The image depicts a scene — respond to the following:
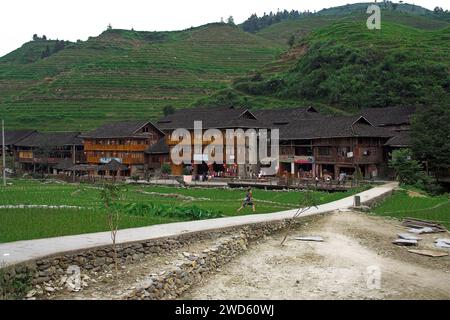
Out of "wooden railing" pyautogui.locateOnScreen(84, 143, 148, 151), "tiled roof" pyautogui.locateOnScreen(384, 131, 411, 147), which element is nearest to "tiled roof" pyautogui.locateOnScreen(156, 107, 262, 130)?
"wooden railing" pyautogui.locateOnScreen(84, 143, 148, 151)

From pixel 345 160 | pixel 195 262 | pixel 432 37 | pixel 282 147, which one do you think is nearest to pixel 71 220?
pixel 195 262

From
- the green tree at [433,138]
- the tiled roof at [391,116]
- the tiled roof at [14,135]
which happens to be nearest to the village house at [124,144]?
the tiled roof at [14,135]

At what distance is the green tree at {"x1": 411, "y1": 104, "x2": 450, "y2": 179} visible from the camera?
44594 mm

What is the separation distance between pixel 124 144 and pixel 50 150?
41.5 feet

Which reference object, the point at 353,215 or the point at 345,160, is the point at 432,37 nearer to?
the point at 345,160

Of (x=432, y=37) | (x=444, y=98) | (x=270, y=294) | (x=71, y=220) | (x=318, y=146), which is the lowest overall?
(x=270, y=294)

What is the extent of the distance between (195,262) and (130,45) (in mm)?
167986

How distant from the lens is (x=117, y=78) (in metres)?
118

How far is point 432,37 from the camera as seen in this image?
105 metres

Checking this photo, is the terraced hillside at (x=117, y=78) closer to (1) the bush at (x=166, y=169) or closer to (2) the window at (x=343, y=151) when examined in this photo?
(1) the bush at (x=166, y=169)

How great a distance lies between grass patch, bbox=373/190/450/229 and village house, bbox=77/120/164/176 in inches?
1595

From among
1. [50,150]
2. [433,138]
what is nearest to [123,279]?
[433,138]

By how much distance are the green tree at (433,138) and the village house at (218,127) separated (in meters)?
19.4
